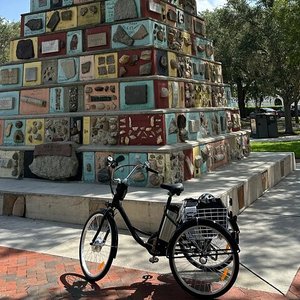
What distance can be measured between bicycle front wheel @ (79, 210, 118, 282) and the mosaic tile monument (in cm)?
241

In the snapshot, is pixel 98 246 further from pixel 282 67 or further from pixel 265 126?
pixel 282 67

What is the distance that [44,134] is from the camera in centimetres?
777

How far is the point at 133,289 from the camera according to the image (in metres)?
3.63

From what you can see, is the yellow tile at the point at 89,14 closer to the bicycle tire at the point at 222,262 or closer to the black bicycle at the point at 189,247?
the black bicycle at the point at 189,247

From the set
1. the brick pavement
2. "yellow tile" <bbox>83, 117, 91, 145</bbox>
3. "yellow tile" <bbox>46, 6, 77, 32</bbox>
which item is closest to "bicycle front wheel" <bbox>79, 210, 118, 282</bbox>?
the brick pavement

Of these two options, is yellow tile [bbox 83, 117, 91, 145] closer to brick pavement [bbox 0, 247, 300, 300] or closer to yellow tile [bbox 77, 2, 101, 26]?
yellow tile [bbox 77, 2, 101, 26]

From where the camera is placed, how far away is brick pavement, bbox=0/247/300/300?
3490 millimetres

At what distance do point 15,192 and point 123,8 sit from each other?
12.6ft

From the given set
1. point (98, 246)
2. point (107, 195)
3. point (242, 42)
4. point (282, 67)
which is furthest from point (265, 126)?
point (98, 246)

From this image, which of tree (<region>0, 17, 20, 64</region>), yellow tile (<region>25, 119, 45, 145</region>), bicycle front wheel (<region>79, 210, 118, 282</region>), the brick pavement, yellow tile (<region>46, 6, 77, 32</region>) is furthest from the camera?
tree (<region>0, 17, 20, 64</region>)

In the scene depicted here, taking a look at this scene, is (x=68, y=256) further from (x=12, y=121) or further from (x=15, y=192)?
(x=12, y=121)

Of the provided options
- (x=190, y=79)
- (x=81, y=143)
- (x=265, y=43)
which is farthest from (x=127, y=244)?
(x=265, y=43)

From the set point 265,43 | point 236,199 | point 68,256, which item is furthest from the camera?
point 265,43

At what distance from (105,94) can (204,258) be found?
14.3 ft
